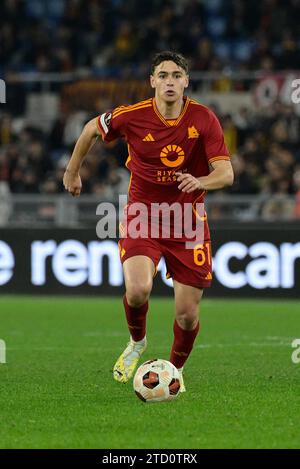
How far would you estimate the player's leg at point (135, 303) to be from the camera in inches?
317

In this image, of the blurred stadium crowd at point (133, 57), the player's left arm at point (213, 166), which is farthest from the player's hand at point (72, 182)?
the blurred stadium crowd at point (133, 57)

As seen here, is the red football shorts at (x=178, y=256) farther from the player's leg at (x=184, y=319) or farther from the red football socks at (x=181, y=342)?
the red football socks at (x=181, y=342)

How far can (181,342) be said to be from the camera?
27.3 ft

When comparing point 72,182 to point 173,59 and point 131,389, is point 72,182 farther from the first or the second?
point 131,389

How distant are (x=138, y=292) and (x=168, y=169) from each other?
34.3 inches

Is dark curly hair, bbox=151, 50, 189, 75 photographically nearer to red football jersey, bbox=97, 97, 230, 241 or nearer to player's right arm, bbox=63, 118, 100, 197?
red football jersey, bbox=97, 97, 230, 241

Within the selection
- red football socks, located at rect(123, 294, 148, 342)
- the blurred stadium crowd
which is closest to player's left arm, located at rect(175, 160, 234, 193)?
red football socks, located at rect(123, 294, 148, 342)

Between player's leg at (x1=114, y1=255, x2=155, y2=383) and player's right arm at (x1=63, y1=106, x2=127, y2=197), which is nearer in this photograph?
player's leg at (x1=114, y1=255, x2=155, y2=383)

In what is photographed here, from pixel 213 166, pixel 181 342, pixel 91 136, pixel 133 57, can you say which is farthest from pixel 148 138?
pixel 133 57

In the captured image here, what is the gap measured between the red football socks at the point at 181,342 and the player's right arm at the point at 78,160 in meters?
1.16

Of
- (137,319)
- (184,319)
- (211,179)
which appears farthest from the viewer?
(137,319)

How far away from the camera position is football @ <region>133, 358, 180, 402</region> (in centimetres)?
759

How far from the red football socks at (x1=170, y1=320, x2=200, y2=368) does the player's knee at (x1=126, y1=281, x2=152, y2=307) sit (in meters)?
0.33

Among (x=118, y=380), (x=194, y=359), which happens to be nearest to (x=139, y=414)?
(x=118, y=380)
